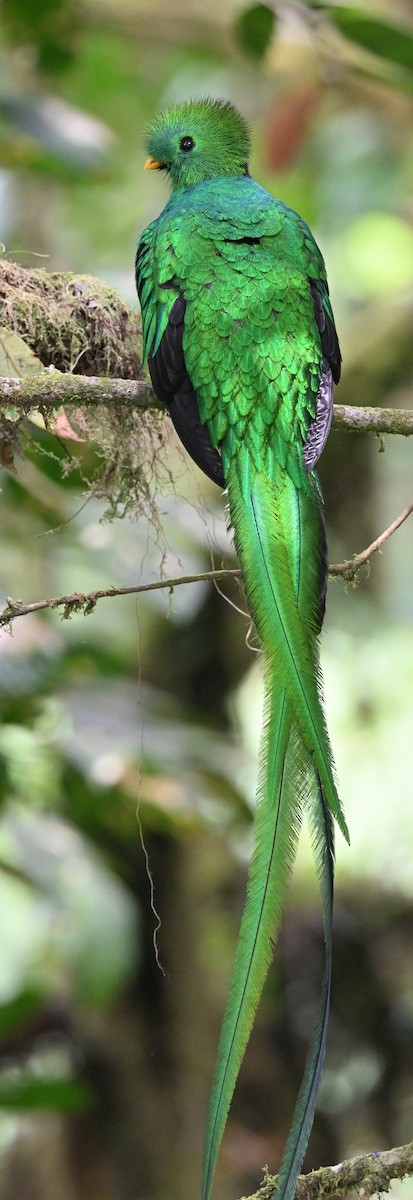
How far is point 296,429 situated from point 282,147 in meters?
2.62

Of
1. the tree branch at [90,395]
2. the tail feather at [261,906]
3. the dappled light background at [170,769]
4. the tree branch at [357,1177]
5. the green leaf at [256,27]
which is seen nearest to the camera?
the tail feather at [261,906]

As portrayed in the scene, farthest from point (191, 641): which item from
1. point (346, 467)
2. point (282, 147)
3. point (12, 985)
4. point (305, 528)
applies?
point (305, 528)

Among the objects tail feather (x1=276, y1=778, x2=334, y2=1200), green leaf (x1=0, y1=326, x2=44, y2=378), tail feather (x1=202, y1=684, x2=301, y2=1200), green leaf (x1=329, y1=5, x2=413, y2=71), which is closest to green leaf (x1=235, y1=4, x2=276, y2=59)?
green leaf (x1=329, y1=5, x2=413, y2=71)

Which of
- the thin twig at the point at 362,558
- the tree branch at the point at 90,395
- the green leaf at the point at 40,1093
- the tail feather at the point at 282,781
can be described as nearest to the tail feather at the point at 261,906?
the tail feather at the point at 282,781

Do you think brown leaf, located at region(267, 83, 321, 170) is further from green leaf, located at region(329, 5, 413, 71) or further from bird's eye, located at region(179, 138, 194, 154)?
bird's eye, located at region(179, 138, 194, 154)

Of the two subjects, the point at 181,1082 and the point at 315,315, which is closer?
the point at 315,315

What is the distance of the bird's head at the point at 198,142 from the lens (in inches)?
101

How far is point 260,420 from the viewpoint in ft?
6.75

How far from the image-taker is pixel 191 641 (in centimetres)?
405

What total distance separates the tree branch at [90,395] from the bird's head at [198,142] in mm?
698

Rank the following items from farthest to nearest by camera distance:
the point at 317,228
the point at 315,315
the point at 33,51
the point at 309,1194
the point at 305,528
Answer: the point at 317,228 < the point at 33,51 < the point at 315,315 < the point at 305,528 < the point at 309,1194

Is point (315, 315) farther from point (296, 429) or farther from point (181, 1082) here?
point (181, 1082)

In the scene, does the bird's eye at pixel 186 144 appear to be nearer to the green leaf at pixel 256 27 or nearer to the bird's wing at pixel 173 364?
the bird's wing at pixel 173 364

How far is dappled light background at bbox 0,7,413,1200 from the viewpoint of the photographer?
2859 millimetres
